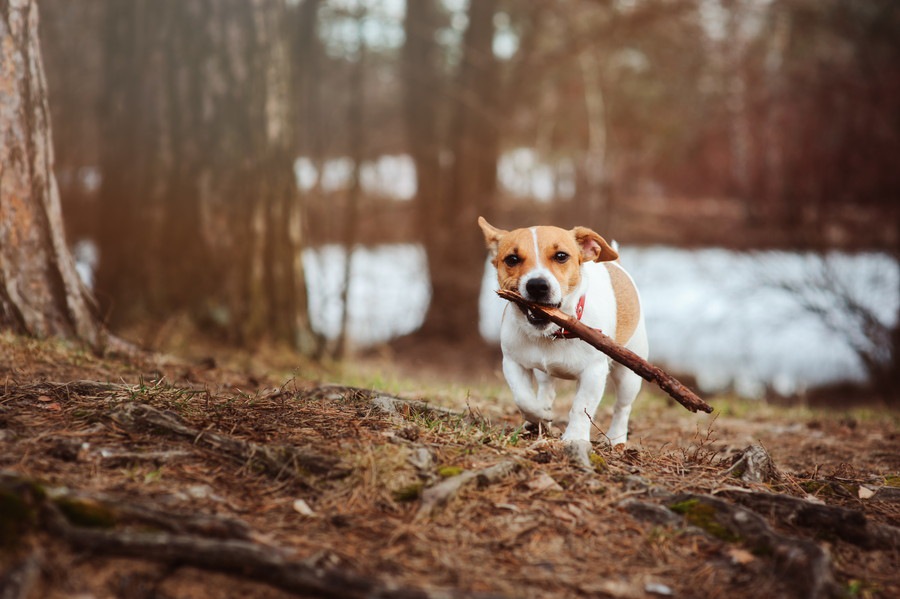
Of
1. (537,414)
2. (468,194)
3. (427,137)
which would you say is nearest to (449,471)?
(537,414)

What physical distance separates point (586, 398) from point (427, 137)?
Answer: 10.8m

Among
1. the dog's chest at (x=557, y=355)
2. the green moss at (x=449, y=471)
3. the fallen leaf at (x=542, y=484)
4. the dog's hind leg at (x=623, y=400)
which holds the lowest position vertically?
the dog's hind leg at (x=623, y=400)

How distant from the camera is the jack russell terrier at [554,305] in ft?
14.3

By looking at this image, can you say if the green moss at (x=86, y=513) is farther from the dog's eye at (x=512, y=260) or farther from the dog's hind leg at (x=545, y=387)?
the dog's hind leg at (x=545, y=387)

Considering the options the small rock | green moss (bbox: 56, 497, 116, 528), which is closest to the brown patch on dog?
the small rock

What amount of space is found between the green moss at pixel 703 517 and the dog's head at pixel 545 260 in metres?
1.30

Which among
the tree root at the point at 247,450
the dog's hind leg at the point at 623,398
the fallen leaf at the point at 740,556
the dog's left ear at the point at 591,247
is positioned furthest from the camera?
the dog's hind leg at the point at 623,398

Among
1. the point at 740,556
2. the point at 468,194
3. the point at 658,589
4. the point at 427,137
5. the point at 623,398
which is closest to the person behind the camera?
the point at 658,589

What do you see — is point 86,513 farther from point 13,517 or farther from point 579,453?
point 579,453

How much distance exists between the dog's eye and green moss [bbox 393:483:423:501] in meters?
1.64

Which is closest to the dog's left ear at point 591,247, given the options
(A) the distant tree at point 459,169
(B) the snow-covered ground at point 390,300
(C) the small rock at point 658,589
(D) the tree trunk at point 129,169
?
(C) the small rock at point 658,589

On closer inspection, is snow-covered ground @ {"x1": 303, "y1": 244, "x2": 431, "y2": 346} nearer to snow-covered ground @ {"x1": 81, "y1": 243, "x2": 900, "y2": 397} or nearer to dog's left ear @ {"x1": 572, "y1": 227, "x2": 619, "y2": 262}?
snow-covered ground @ {"x1": 81, "y1": 243, "x2": 900, "y2": 397}

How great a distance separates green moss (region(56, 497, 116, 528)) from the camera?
270 cm

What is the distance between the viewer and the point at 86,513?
2.71 metres
